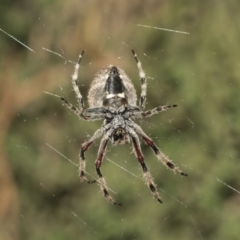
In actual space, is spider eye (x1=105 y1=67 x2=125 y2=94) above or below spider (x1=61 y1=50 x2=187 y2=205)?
above

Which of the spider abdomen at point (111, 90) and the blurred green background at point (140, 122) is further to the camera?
the blurred green background at point (140, 122)

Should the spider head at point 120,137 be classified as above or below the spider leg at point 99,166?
above

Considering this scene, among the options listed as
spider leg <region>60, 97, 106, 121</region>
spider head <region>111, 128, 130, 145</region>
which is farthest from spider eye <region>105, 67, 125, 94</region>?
spider head <region>111, 128, 130, 145</region>

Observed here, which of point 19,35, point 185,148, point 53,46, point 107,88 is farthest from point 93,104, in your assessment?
point 19,35

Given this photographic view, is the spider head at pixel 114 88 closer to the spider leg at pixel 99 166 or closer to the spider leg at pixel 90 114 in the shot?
the spider leg at pixel 90 114

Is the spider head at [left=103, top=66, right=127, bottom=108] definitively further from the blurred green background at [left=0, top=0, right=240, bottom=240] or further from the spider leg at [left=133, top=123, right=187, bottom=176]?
the blurred green background at [left=0, top=0, right=240, bottom=240]

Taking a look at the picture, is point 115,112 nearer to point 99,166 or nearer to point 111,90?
point 111,90

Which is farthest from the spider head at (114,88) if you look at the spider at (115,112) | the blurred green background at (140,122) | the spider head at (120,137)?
the blurred green background at (140,122)

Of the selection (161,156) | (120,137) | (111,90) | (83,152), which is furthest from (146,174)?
(111,90)
